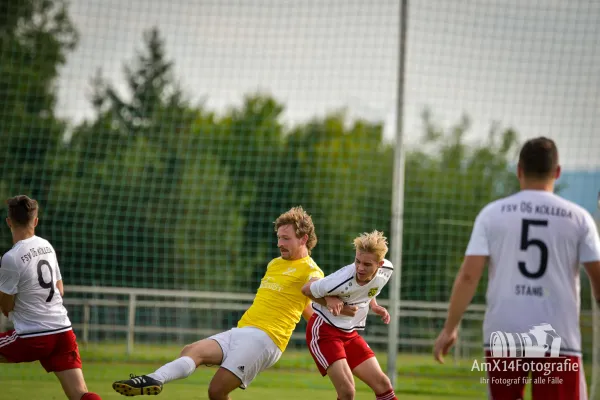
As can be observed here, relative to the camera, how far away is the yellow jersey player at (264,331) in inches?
251

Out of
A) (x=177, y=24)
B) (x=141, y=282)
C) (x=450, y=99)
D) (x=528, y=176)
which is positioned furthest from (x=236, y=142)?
(x=528, y=176)

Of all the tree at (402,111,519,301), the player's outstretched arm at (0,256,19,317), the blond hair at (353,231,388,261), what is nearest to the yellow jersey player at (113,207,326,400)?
the blond hair at (353,231,388,261)

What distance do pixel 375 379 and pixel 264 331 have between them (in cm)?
111

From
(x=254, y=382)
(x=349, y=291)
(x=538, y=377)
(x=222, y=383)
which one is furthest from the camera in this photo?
(x=254, y=382)

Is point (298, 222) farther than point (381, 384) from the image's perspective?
No

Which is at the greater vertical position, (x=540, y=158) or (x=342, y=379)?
(x=540, y=158)

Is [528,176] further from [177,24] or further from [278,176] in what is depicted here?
[278,176]

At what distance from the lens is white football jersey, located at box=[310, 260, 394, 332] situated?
652cm

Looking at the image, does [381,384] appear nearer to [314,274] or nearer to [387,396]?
[387,396]

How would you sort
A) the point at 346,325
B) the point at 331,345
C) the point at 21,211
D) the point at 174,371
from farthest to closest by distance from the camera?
1. the point at 346,325
2. the point at 331,345
3. the point at 21,211
4. the point at 174,371

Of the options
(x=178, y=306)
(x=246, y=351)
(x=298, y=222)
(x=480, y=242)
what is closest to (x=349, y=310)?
(x=298, y=222)

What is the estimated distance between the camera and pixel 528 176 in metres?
4.71

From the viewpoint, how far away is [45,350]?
6.50m

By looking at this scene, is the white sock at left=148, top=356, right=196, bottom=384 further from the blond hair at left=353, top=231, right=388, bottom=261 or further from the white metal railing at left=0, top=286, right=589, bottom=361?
the white metal railing at left=0, top=286, right=589, bottom=361
